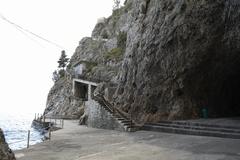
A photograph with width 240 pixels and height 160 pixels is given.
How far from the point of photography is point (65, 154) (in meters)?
13.4

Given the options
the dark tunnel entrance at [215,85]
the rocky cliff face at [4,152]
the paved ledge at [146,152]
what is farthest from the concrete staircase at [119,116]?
the rocky cliff face at [4,152]

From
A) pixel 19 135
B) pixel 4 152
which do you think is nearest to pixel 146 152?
pixel 4 152

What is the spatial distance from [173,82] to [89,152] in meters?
12.6

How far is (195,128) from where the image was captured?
62.2 ft

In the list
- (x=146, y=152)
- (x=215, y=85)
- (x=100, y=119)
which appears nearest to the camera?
(x=146, y=152)

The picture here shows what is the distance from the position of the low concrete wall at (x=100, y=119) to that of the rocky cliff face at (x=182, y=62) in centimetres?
205

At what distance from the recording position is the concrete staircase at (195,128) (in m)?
16.6

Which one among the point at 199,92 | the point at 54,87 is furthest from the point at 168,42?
the point at 54,87

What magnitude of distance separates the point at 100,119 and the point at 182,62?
9.61 meters

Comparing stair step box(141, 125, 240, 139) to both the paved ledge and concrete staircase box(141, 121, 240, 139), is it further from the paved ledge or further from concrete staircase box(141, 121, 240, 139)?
the paved ledge

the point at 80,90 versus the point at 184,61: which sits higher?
the point at 80,90

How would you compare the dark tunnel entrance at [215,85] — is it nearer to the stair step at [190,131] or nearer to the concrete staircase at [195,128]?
the concrete staircase at [195,128]

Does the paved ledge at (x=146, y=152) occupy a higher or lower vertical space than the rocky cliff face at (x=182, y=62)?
lower

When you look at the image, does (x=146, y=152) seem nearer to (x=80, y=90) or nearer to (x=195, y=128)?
(x=195, y=128)
